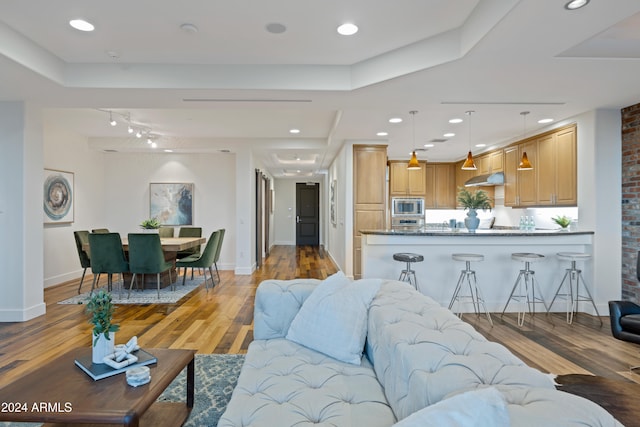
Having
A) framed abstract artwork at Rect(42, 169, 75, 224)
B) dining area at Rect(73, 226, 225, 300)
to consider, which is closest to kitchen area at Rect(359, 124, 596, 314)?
dining area at Rect(73, 226, 225, 300)

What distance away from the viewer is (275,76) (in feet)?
11.9

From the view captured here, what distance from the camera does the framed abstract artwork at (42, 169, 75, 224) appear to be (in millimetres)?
5996

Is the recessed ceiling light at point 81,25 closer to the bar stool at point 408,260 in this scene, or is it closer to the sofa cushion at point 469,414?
the sofa cushion at point 469,414

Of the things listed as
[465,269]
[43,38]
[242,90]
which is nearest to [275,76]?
[242,90]

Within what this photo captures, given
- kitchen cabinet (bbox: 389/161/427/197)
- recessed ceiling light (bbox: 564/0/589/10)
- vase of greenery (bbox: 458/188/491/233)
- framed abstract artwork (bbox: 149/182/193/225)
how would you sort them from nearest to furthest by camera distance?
recessed ceiling light (bbox: 564/0/589/10) → vase of greenery (bbox: 458/188/491/233) → framed abstract artwork (bbox: 149/182/193/225) → kitchen cabinet (bbox: 389/161/427/197)

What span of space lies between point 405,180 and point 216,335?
562cm

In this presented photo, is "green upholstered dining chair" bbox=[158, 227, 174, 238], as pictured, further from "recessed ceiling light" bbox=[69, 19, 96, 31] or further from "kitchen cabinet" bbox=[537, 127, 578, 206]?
"kitchen cabinet" bbox=[537, 127, 578, 206]

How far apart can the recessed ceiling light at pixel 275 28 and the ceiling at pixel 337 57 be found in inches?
0.9

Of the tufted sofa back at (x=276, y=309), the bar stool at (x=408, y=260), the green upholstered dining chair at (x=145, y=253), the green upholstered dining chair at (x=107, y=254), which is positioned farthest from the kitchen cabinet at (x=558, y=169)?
the green upholstered dining chair at (x=107, y=254)

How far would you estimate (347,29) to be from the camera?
9.50 ft

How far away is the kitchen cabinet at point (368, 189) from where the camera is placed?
6.30 meters

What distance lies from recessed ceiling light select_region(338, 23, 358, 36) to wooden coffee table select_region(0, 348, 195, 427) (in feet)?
8.35

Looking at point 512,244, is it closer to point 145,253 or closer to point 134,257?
point 145,253

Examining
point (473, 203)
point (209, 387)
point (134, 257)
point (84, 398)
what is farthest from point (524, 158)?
point (134, 257)
